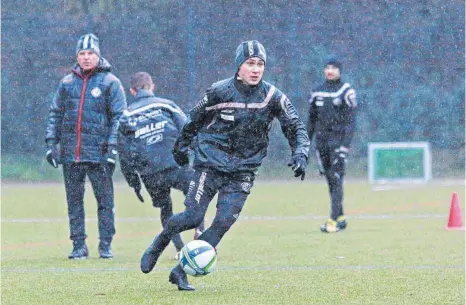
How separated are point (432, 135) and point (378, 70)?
1.75 meters

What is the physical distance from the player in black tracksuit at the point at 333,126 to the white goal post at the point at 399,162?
10.4 meters

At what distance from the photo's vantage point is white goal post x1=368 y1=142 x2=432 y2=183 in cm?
2459

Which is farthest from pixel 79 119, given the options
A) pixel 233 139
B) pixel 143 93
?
pixel 233 139

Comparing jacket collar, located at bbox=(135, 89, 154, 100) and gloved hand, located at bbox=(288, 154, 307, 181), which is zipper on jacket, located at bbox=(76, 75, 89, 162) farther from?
gloved hand, located at bbox=(288, 154, 307, 181)

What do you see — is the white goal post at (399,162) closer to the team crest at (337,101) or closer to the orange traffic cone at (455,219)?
the orange traffic cone at (455,219)

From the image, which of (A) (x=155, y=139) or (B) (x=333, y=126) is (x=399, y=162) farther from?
(A) (x=155, y=139)

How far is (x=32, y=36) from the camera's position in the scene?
24.8 m

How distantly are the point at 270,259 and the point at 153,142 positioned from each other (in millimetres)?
1426

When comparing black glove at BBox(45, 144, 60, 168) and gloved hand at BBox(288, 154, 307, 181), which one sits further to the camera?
black glove at BBox(45, 144, 60, 168)

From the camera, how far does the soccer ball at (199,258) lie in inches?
325

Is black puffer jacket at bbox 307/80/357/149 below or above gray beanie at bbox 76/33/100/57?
below

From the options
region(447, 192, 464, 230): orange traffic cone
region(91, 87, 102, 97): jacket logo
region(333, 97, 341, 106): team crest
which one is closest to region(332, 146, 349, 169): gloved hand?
region(333, 97, 341, 106): team crest

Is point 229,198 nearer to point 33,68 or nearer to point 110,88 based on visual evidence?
point 110,88

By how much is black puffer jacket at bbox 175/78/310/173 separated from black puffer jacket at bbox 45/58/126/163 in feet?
8.57
